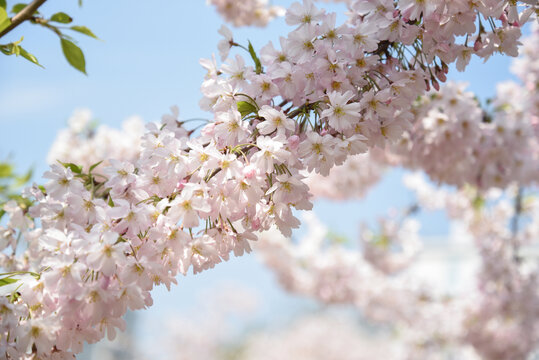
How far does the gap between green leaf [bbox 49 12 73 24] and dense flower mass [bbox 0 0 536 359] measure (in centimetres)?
28

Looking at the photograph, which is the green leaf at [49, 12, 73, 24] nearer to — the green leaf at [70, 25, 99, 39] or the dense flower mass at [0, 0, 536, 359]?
the green leaf at [70, 25, 99, 39]

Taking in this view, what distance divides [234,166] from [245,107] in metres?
0.18

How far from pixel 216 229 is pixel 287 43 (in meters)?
0.39

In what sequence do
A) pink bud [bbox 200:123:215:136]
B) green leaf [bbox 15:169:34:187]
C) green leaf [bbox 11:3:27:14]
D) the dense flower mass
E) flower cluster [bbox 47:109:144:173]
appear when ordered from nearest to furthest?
the dense flower mass < pink bud [bbox 200:123:215:136] < green leaf [bbox 11:3:27:14] < green leaf [bbox 15:169:34:187] < flower cluster [bbox 47:109:144:173]

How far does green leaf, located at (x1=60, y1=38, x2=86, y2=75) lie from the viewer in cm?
98

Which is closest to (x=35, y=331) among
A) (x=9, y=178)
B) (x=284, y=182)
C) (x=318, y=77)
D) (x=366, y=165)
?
(x=284, y=182)

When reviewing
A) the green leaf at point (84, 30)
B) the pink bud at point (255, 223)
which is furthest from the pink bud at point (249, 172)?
the green leaf at point (84, 30)

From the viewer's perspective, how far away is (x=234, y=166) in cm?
79

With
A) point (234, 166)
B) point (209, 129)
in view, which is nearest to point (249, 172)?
point (234, 166)

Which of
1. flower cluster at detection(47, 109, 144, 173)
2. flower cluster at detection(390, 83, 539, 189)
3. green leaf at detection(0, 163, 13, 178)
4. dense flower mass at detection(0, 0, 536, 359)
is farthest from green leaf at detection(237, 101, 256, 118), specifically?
flower cluster at detection(47, 109, 144, 173)

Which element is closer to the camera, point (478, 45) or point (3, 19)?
point (3, 19)

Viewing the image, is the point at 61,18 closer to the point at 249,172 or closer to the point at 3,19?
the point at 3,19

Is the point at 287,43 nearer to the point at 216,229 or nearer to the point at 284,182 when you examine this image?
the point at 284,182

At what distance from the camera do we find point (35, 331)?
788 millimetres
